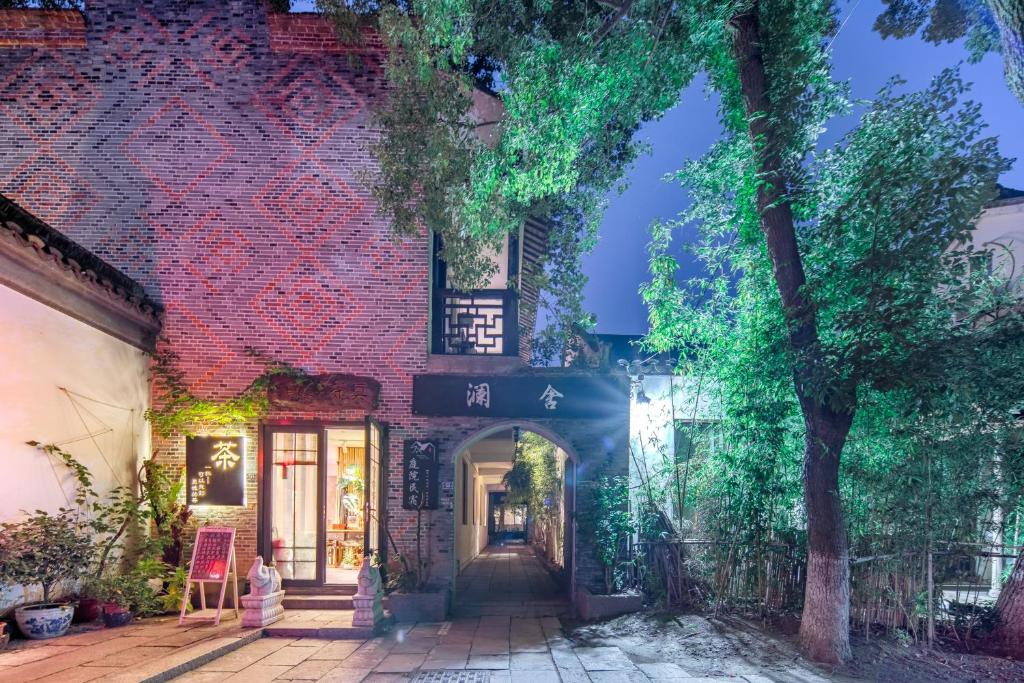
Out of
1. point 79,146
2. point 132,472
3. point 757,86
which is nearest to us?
→ point 757,86

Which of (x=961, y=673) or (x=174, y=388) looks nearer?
(x=961, y=673)

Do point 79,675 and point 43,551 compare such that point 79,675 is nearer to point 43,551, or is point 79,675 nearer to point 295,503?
point 43,551

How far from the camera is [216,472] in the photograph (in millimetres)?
8906

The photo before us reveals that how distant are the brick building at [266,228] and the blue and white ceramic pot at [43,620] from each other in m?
2.60

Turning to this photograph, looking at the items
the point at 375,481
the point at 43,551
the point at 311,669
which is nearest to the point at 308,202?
the point at 375,481

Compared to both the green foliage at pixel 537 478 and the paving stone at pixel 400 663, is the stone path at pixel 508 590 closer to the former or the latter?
the green foliage at pixel 537 478

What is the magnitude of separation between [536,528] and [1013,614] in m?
14.4

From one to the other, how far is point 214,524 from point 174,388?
6.53ft

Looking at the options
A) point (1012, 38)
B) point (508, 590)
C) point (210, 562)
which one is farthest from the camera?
point (508, 590)

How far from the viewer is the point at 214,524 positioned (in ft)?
29.7

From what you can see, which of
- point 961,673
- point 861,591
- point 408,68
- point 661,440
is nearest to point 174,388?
point 408,68

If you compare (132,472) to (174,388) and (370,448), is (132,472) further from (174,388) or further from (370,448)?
(370,448)

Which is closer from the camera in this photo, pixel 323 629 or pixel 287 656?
pixel 287 656

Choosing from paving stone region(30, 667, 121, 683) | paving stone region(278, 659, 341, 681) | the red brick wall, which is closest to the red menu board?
the red brick wall
